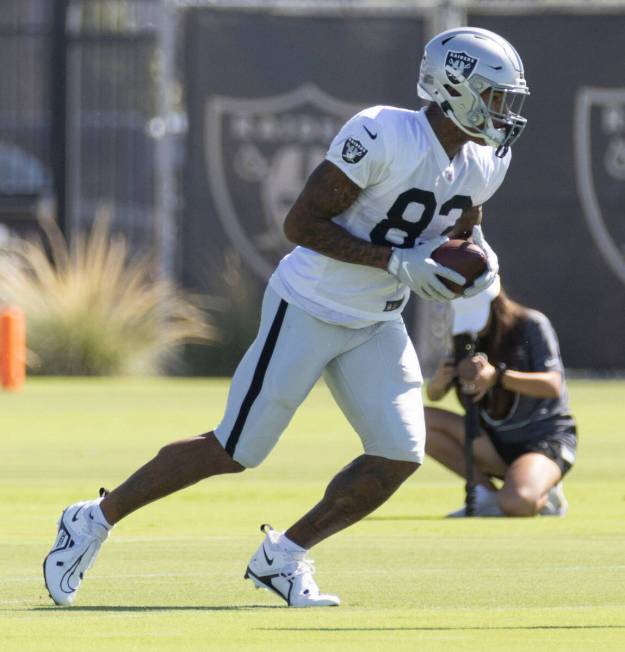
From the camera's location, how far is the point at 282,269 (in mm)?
6938

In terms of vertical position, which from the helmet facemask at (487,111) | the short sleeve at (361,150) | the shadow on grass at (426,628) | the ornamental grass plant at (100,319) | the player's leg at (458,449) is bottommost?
the ornamental grass plant at (100,319)

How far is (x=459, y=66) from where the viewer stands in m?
6.92

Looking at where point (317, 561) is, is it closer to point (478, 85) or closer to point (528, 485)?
point (528, 485)

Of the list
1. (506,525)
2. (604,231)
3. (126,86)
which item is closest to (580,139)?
(604,231)

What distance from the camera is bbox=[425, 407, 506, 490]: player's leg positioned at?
10094mm

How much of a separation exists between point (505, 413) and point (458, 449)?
315 mm

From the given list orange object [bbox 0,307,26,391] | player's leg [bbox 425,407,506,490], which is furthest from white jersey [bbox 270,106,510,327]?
orange object [bbox 0,307,26,391]

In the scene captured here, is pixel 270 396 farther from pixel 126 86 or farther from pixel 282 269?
pixel 126 86

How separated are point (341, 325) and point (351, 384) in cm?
20

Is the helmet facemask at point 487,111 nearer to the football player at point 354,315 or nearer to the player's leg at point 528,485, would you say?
the football player at point 354,315

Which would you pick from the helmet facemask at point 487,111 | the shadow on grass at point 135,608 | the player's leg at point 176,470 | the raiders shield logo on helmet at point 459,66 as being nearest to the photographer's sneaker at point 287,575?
the shadow on grass at point 135,608

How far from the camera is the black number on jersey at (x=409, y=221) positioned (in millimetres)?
6797

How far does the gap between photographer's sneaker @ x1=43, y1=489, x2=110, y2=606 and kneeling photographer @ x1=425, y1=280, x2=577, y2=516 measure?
3040 mm

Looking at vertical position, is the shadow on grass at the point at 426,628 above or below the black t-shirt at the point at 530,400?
above
